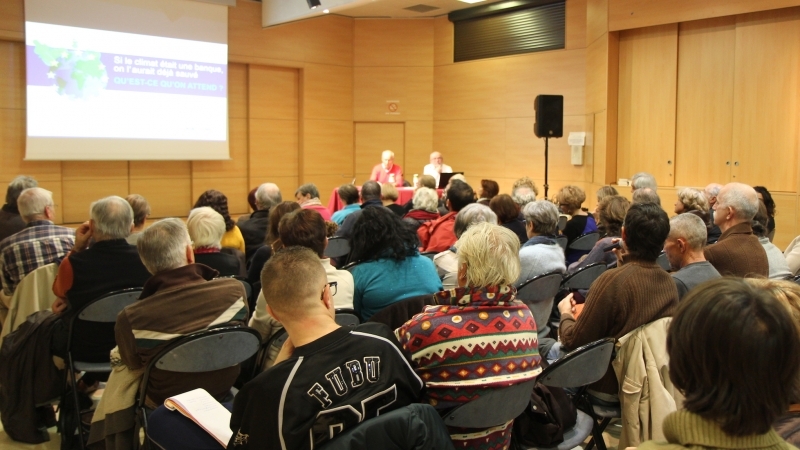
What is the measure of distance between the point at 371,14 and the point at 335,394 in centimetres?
1040

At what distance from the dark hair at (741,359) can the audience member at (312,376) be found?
2.81 ft

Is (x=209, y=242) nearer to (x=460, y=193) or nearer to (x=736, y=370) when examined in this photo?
(x=460, y=193)

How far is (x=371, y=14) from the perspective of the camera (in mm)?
11281

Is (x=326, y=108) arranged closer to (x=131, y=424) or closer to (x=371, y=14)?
(x=371, y=14)

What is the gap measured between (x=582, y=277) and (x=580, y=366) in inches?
55.8

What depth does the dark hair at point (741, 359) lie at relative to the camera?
1.10 meters

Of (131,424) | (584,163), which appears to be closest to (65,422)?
(131,424)

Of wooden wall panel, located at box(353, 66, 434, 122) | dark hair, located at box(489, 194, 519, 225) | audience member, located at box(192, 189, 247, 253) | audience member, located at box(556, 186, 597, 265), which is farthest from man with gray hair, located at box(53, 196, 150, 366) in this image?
wooden wall panel, located at box(353, 66, 434, 122)

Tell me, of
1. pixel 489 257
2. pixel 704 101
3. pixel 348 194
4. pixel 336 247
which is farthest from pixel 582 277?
pixel 704 101

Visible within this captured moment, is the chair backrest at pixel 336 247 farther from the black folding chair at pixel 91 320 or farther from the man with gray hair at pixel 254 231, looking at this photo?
the black folding chair at pixel 91 320

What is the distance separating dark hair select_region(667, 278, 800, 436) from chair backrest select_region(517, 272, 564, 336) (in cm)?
220

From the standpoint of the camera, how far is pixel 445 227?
494 centimetres

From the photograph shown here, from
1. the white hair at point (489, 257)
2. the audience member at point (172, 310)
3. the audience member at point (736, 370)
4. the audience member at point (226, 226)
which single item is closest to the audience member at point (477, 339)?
the white hair at point (489, 257)

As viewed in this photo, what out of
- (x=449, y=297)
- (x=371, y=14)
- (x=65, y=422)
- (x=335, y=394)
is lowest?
(x=65, y=422)
